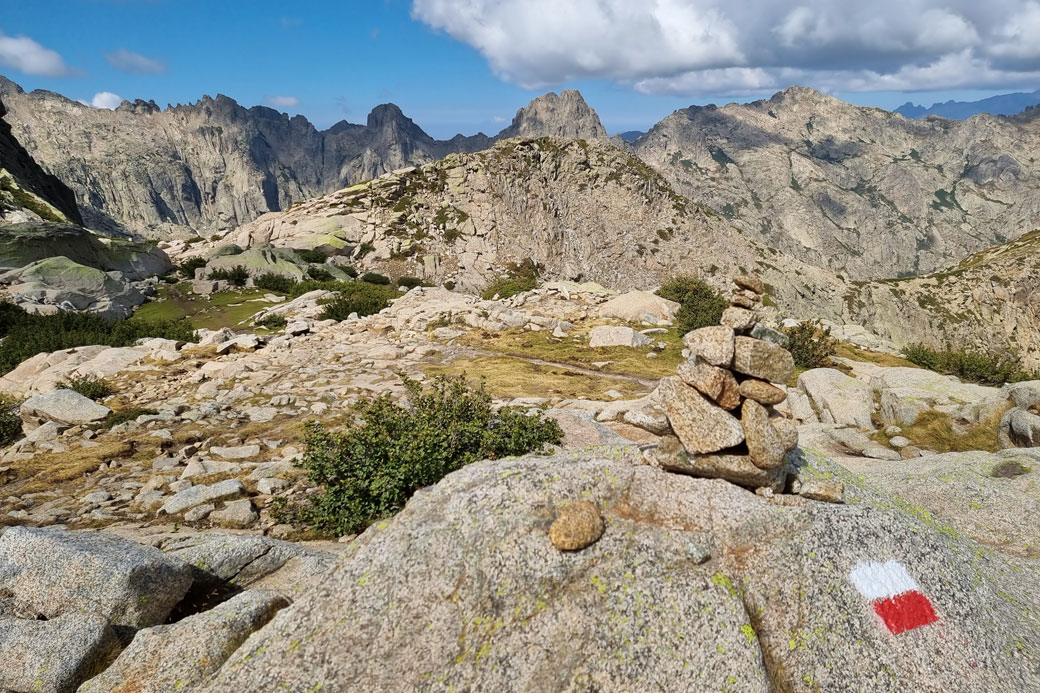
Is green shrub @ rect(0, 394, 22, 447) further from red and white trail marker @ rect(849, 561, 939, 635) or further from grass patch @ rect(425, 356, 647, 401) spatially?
red and white trail marker @ rect(849, 561, 939, 635)

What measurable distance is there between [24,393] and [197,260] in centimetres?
4003

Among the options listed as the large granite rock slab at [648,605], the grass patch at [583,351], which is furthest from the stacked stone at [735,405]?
the grass patch at [583,351]

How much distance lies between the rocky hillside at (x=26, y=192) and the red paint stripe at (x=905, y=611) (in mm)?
72192

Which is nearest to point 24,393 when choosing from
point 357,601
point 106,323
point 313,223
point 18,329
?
point 18,329

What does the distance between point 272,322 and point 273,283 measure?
1570 cm

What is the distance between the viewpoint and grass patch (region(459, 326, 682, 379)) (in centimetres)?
2873

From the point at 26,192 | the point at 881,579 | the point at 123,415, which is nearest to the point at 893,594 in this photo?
the point at 881,579

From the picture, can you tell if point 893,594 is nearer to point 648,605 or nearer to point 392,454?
point 648,605

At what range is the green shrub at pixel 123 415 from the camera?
17609 mm

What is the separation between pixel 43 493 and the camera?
13.0 meters

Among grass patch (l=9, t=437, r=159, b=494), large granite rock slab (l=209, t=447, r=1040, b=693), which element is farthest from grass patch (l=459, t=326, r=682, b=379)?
large granite rock slab (l=209, t=447, r=1040, b=693)

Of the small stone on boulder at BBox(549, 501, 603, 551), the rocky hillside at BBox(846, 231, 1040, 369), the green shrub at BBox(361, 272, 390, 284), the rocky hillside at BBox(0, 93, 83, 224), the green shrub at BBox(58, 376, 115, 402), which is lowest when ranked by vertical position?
the rocky hillside at BBox(846, 231, 1040, 369)

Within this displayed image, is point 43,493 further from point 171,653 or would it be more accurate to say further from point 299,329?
point 299,329

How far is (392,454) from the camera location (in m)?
11.0
